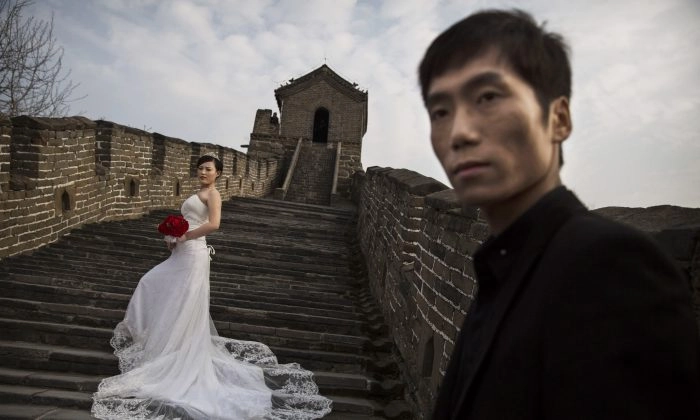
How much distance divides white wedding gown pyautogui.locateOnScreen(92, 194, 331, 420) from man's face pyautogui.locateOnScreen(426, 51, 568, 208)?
11.3ft

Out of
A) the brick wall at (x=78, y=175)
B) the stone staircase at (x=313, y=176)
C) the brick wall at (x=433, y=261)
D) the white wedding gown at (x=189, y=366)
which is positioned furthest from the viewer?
the stone staircase at (x=313, y=176)

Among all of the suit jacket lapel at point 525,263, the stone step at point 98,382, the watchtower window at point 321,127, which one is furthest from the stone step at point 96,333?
the watchtower window at point 321,127

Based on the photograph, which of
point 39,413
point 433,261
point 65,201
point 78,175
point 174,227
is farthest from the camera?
point 78,175

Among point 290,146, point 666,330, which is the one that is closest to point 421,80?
point 666,330

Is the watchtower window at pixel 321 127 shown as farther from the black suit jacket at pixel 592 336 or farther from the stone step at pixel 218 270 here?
the black suit jacket at pixel 592 336

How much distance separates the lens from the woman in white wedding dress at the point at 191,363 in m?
3.74

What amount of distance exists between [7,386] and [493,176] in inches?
181

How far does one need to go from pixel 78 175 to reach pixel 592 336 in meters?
8.03

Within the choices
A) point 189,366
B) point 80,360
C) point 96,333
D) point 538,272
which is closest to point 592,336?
point 538,272

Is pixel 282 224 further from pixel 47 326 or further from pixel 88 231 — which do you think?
pixel 47 326

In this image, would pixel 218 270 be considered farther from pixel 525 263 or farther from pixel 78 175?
pixel 525 263

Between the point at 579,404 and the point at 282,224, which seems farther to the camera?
the point at 282,224

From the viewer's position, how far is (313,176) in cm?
2327

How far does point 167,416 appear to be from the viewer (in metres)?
3.59
